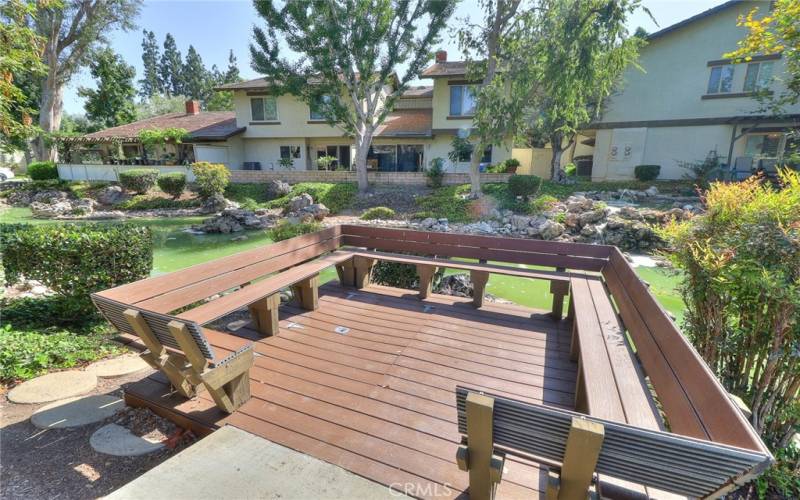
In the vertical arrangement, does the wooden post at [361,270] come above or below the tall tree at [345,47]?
below

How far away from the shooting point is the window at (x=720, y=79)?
15734 mm

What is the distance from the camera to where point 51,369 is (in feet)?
11.3

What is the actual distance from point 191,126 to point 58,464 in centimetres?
2591

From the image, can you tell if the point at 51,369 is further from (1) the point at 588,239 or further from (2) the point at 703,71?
(2) the point at 703,71

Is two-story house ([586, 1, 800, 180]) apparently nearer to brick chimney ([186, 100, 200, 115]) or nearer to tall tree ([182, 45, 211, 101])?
brick chimney ([186, 100, 200, 115])

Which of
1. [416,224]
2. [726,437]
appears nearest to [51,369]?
[726,437]

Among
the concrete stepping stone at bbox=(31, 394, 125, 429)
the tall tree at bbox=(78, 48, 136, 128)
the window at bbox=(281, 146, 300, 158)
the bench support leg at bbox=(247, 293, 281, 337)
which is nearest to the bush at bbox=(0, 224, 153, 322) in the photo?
the concrete stepping stone at bbox=(31, 394, 125, 429)

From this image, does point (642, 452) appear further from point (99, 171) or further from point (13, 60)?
point (99, 171)

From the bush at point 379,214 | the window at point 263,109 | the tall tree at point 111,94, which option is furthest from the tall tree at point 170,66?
the bush at point 379,214

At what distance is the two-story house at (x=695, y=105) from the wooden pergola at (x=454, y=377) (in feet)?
55.5

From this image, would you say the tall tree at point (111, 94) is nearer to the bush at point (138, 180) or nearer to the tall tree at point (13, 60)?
the bush at point (138, 180)

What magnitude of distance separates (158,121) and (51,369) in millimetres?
27567

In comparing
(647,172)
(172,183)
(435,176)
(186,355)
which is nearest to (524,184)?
(435,176)

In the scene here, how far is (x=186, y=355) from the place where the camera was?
7.36ft
